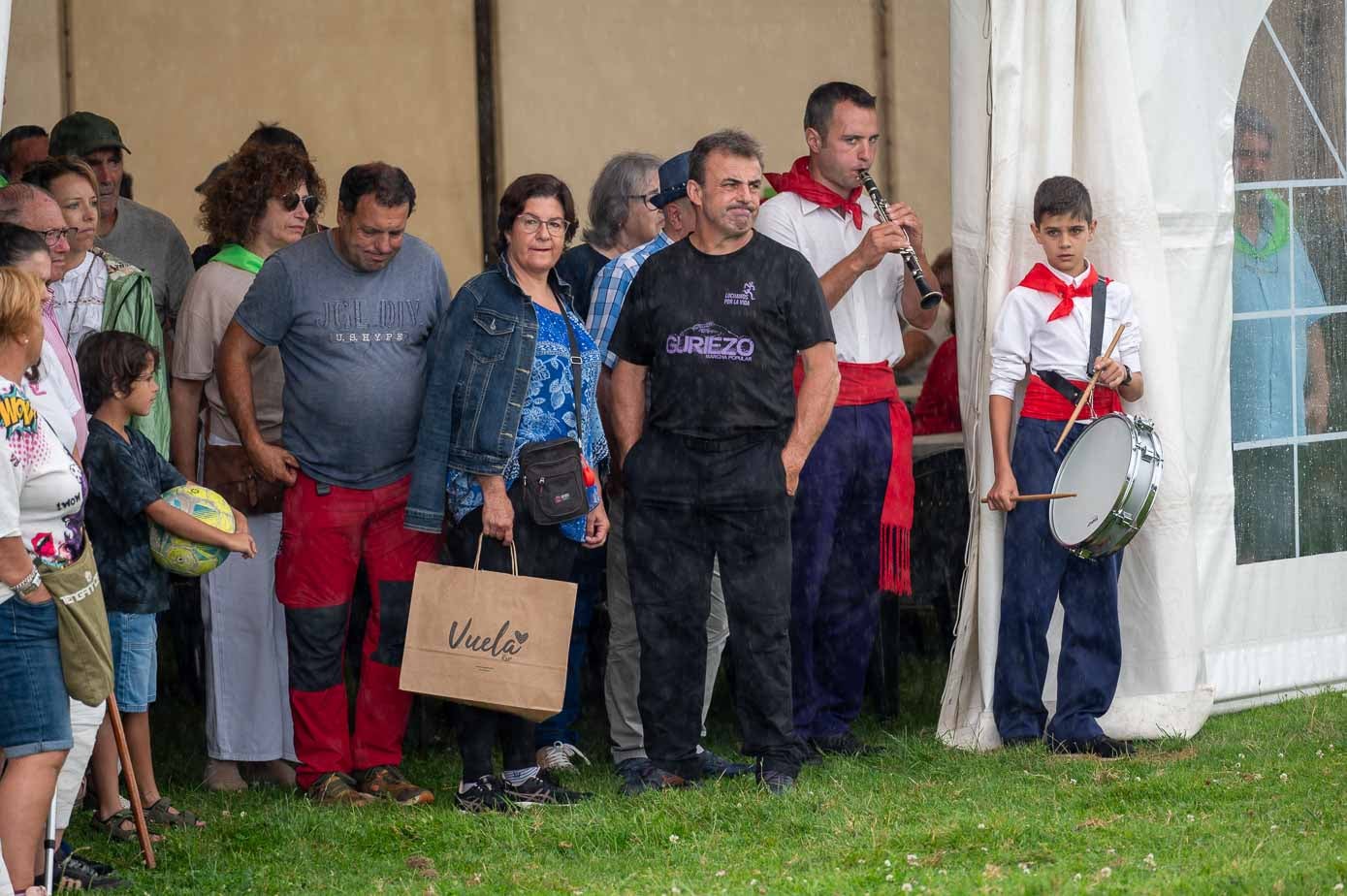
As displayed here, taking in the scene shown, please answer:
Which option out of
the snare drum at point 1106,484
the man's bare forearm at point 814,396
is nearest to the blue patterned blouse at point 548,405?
the man's bare forearm at point 814,396

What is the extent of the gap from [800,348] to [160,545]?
6.26ft

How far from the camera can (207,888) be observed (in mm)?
4441

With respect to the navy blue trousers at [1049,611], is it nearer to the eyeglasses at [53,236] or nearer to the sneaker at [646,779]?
the sneaker at [646,779]

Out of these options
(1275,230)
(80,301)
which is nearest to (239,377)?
(80,301)

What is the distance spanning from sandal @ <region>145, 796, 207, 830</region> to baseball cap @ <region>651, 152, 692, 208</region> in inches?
92.5

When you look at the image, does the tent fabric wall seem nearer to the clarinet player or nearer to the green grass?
the clarinet player

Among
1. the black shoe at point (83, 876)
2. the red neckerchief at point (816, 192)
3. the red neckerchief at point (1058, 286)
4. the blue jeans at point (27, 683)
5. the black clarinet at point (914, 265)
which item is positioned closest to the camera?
the blue jeans at point (27, 683)

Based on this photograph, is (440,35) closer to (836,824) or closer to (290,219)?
(290,219)

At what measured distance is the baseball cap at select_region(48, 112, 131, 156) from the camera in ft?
20.6

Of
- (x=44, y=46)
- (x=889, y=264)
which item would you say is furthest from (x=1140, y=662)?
(x=44, y=46)

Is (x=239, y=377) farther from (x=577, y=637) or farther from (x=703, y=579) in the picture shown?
(x=703, y=579)

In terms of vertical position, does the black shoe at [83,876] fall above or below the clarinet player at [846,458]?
below

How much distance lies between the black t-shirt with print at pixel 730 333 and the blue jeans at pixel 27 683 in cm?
196

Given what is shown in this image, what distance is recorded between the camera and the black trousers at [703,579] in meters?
5.28
